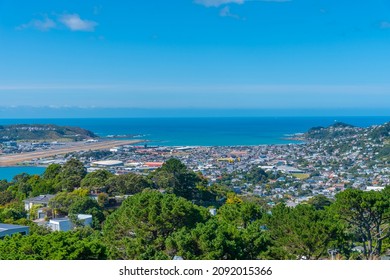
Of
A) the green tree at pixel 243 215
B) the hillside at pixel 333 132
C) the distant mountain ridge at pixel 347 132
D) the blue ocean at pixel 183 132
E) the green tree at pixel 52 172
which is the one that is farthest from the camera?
the hillside at pixel 333 132

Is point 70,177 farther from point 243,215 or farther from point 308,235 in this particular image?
point 308,235

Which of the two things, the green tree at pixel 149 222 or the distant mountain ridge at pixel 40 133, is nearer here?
the green tree at pixel 149 222

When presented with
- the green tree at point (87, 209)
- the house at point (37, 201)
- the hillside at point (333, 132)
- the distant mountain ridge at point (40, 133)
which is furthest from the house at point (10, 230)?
the hillside at point (333, 132)

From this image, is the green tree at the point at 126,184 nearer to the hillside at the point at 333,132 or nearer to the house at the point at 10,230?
the house at the point at 10,230

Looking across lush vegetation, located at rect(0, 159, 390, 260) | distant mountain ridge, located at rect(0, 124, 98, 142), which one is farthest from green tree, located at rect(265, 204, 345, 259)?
distant mountain ridge, located at rect(0, 124, 98, 142)

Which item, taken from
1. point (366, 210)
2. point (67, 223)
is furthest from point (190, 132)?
point (366, 210)

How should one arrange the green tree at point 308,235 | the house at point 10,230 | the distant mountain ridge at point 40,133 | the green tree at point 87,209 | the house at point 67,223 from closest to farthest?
the green tree at point 308,235
the house at point 10,230
the house at point 67,223
the green tree at point 87,209
the distant mountain ridge at point 40,133

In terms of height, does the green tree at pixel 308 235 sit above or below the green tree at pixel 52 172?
above

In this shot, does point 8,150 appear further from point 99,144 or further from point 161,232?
point 161,232

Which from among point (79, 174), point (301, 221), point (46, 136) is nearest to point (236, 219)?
point (301, 221)
